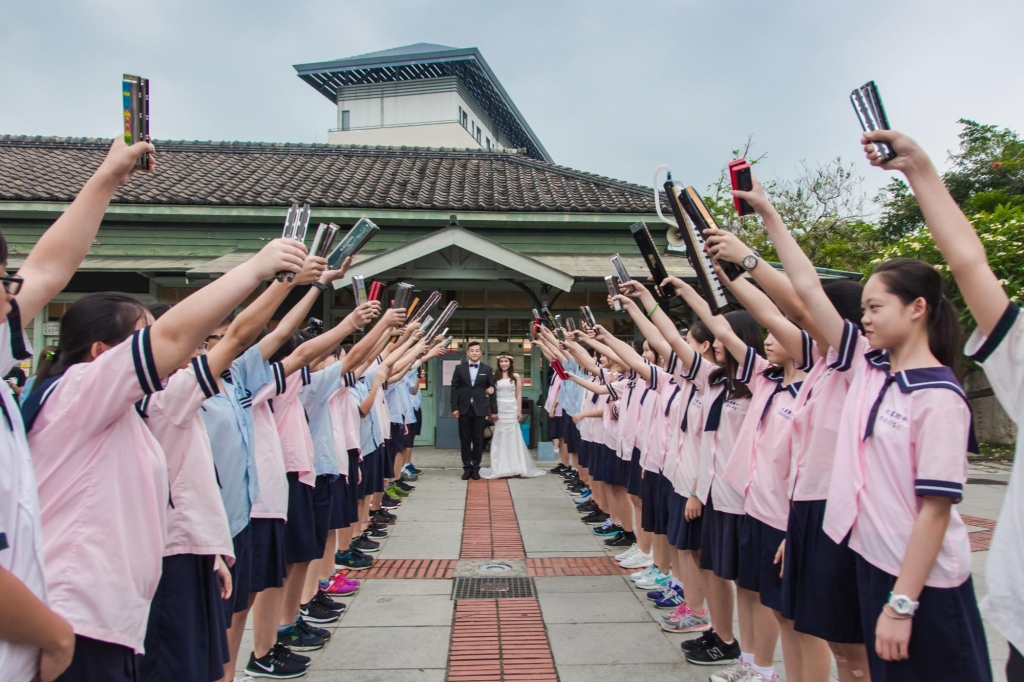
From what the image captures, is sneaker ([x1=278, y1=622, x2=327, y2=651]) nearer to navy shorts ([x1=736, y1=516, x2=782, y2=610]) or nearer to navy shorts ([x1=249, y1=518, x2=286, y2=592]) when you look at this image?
navy shorts ([x1=249, y1=518, x2=286, y2=592])

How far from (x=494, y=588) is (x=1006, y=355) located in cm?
447

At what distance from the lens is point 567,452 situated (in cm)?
1222

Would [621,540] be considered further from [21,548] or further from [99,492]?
[21,548]

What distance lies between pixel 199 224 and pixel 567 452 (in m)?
8.37

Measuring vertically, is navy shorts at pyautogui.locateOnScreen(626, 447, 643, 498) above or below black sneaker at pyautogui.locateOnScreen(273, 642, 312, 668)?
above

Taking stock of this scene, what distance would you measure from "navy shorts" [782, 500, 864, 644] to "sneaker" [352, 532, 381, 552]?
195 inches

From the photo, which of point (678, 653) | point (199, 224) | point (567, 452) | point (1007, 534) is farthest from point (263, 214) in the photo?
point (1007, 534)

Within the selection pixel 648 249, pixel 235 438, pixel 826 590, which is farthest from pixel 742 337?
pixel 235 438

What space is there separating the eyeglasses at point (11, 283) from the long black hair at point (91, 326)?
0.33 metres

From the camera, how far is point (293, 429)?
4.21 m

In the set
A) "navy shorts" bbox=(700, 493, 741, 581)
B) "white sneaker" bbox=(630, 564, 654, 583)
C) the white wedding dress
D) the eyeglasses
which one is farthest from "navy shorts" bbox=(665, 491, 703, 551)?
the white wedding dress

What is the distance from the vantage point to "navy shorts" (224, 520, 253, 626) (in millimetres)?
3307

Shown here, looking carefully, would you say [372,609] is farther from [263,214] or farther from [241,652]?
[263,214]

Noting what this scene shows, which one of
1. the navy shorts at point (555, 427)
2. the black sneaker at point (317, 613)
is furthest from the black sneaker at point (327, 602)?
the navy shorts at point (555, 427)
